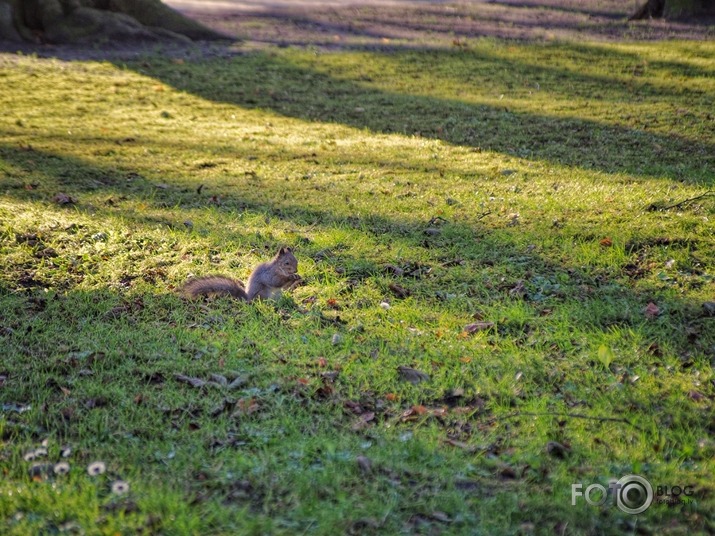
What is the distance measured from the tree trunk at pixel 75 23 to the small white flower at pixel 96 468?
50.2 feet

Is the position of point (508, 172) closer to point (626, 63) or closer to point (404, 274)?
point (404, 274)

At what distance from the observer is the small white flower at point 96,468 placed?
12.3 ft

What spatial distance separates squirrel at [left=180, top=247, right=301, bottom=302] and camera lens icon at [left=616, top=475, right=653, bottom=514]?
3.09 meters

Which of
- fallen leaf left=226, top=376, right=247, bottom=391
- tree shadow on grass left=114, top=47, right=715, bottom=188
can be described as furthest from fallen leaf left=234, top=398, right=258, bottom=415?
tree shadow on grass left=114, top=47, right=715, bottom=188

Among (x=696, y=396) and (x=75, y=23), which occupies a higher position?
(x=75, y=23)

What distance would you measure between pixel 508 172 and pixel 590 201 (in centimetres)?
171

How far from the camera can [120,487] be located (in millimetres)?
3629

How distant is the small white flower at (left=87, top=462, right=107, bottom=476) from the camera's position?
12.3 feet

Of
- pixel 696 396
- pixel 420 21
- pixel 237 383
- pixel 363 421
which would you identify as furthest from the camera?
pixel 420 21

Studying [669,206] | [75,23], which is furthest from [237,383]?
[75,23]

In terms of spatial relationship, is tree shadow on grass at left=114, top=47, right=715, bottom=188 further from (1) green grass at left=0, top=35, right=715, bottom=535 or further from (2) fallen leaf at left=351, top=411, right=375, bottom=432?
(2) fallen leaf at left=351, top=411, right=375, bottom=432

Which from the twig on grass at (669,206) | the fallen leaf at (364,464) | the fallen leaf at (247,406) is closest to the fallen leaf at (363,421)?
the fallen leaf at (364,464)

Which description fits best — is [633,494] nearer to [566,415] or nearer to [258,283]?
[566,415]

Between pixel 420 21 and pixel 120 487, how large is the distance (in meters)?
19.9
